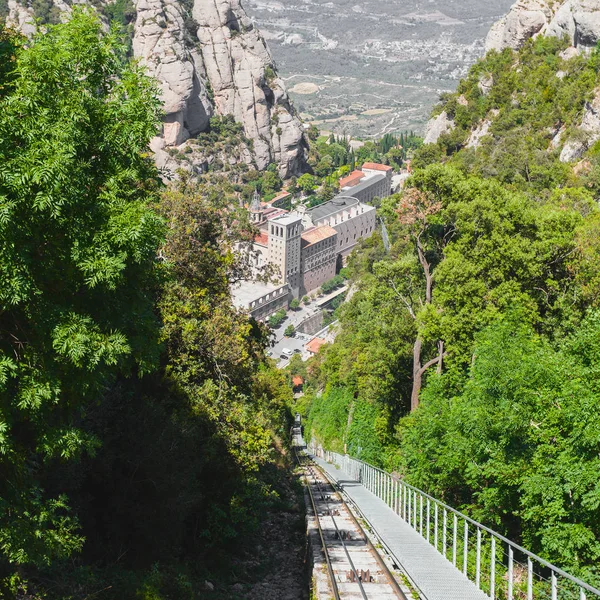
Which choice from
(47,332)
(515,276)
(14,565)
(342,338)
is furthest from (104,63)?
(342,338)

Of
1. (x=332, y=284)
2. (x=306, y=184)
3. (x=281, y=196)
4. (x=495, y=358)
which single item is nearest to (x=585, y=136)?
(x=495, y=358)

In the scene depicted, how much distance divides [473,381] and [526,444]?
3.06m

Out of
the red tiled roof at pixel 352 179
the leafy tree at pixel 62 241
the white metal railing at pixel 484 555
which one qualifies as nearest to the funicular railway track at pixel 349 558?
the white metal railing at pixel 484 555

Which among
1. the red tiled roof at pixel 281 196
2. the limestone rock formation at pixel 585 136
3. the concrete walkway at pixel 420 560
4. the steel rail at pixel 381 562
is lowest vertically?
the steel rail at pixel 381 562

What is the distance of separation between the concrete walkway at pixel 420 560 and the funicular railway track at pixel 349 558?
1.29ft

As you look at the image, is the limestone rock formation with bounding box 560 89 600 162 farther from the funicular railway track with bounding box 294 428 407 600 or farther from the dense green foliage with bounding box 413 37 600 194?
the funicular railway track with bounding box 294 428 407 600

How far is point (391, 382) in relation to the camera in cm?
3148

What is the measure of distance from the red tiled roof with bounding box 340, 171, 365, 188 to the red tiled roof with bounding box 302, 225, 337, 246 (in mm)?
28902

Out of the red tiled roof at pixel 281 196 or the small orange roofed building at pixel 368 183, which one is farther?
the small orange roofed building at pixel 368 183

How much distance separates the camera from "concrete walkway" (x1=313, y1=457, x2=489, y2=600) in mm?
11750

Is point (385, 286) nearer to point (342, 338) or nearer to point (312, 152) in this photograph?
point (342, 338)

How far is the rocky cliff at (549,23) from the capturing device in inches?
2496

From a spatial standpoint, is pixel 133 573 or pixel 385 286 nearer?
pixel 133 573

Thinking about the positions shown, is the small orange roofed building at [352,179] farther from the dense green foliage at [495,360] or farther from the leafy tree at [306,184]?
the dense green foliage at [495,360]
